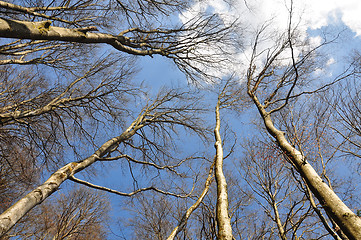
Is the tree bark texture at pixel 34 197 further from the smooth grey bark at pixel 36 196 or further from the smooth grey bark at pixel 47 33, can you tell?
the smooth grey bark at pixel 47 33

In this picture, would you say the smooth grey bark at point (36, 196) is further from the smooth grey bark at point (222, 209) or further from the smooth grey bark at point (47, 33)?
the smooth grey bark at point (222, 209)

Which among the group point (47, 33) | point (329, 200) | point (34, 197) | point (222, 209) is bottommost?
point (222, 209)

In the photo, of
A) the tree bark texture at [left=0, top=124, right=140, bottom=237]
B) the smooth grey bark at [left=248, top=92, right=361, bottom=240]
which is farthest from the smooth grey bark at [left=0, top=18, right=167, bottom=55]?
the smooth grey bark at [left=248, top=92, right=361, bottom=240]

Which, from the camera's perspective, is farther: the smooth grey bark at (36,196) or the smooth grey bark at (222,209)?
the smooth grey bark at (36,196)

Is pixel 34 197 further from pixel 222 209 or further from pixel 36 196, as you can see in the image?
pixel 222 209

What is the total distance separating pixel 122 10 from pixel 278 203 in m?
8.16

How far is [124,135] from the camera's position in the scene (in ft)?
16.5

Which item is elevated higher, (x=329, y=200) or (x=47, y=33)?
(x=47, y=33)

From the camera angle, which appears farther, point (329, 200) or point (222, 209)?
point (329, 200)

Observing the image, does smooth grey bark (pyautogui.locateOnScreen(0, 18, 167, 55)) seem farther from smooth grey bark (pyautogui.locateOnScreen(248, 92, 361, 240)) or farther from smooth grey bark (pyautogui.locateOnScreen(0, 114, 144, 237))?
smooth grey bark (pyautogui.locateOnScreen(248, 92, 361, 240))

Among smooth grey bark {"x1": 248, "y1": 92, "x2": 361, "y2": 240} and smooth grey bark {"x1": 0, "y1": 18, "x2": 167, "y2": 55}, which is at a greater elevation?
smooth grey bark {"x1": 0, "y1": 18, "x2": 167, "y2": 55}

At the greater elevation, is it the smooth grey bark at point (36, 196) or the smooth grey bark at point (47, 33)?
the smooth grey bark at point (47, 33)

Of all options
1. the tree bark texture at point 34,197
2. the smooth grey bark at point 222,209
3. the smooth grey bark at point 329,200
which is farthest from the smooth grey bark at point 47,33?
the smooth grey bark at point 329,200

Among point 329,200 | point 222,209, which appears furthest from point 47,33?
point 329,200
